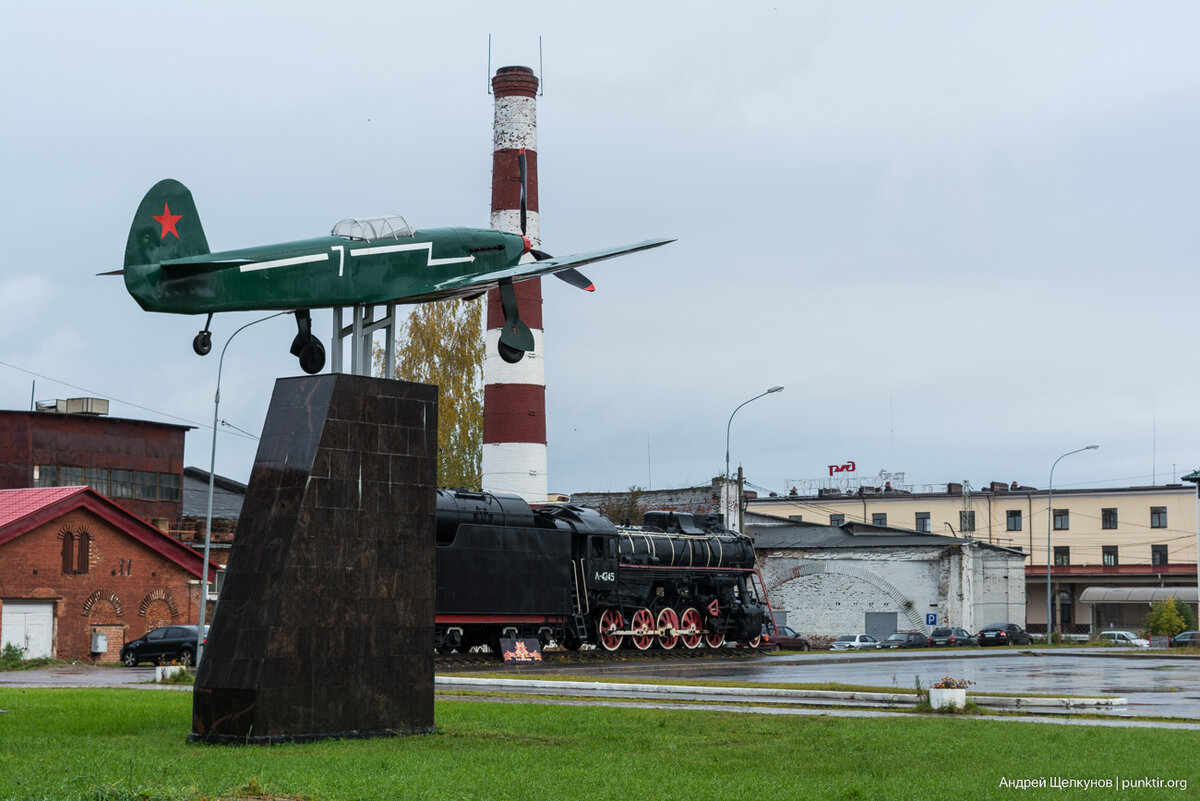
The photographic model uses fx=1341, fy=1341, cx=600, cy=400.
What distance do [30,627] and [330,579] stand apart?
1104 inches

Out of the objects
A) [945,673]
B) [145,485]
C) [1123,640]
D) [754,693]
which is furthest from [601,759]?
[1123,640]

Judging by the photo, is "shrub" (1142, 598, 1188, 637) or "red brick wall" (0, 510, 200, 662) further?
"shrub" (1142, 598, 1188, 637)

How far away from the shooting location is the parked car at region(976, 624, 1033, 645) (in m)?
57.8

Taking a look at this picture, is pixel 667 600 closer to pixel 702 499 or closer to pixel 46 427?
pixel 702 499

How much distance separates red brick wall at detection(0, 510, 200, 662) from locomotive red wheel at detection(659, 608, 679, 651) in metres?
16.3

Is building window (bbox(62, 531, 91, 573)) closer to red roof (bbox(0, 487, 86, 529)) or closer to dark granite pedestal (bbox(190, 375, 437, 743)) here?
red roof (bbox(0, 487, 86, 529))

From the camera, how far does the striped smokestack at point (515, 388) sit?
42469 mm

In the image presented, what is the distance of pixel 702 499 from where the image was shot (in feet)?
208

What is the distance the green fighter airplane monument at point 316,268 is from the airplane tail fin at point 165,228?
0.04 feet

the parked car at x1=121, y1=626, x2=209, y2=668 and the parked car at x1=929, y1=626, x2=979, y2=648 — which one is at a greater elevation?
the parked car at x1=121, y1=626, x2=209, y2=668

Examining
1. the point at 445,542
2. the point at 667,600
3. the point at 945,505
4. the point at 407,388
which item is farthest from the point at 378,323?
the point at 945,505

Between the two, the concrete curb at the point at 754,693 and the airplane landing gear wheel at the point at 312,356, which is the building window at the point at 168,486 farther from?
the airplane landing gear wheel at the point at 312,356

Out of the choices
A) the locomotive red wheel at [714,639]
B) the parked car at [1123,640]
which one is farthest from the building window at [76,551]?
the parked car at [1123,640]

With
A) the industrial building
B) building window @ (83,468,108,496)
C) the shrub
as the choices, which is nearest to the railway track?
building window @ (83,468,108,496)
